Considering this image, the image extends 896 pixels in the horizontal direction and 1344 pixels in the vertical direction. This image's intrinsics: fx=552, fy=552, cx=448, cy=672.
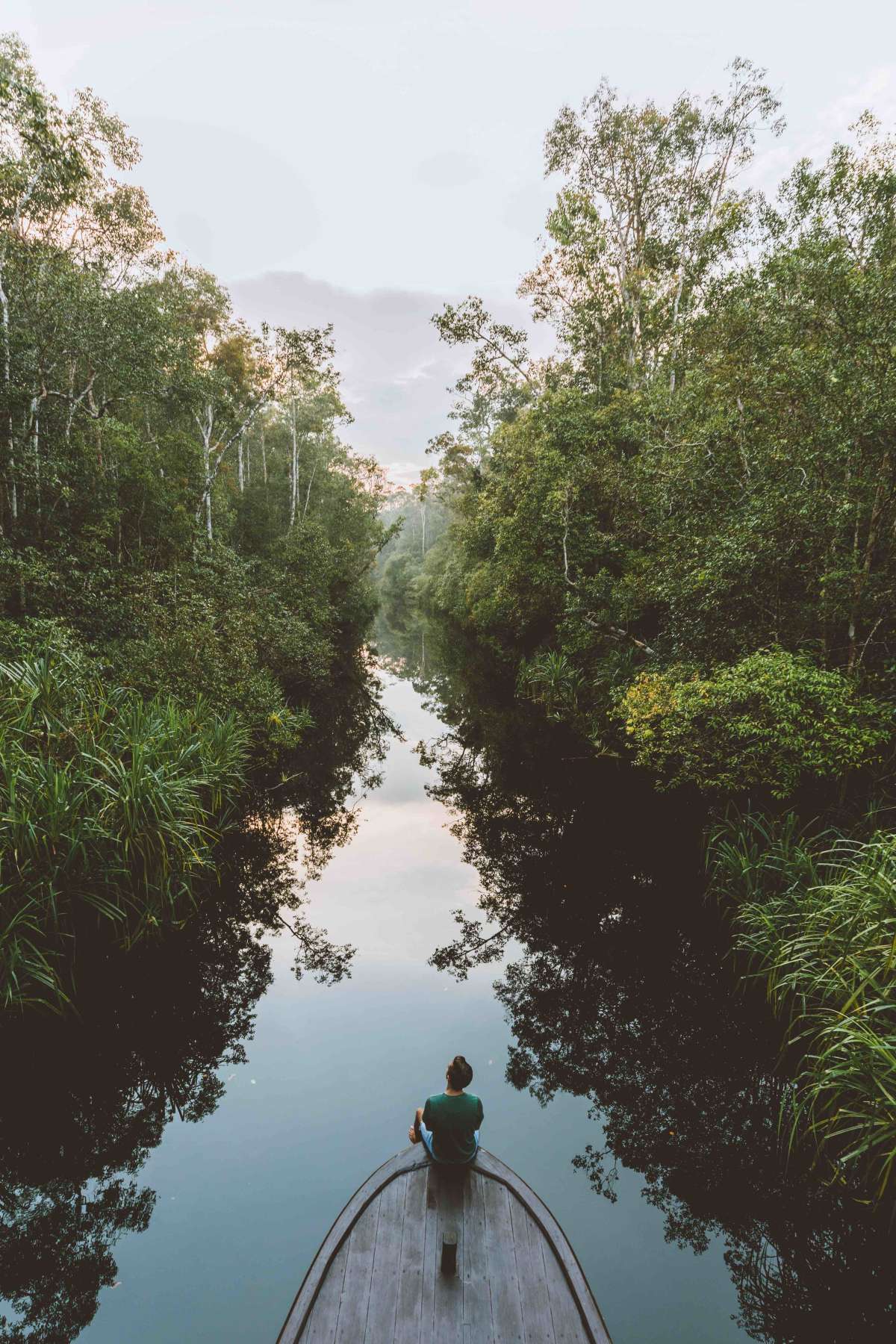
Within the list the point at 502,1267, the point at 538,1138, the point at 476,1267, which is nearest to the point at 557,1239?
the point at 502,1267

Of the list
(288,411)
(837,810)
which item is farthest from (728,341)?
(288,411)

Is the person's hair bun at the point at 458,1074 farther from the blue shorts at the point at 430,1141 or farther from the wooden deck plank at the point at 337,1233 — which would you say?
the wooden deck plank at the point at 337,1233

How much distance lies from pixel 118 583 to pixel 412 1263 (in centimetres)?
1348

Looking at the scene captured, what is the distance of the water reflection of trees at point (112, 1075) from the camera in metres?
4.00

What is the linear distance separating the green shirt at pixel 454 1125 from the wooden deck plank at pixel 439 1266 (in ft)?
0.44

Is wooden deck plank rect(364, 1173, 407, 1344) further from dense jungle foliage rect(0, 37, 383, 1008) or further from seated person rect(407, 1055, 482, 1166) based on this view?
dense jungle foliage rect(0, 37, 383, 1008)

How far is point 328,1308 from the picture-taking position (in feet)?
10.4

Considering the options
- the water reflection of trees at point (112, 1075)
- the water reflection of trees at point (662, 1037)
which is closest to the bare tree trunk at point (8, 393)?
the water reflection of trees at point (112, 1075)

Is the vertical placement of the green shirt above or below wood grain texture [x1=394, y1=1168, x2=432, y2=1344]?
above

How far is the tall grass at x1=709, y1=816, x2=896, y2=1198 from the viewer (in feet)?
12.9

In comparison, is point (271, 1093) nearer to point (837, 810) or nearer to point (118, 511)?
point (837, 810)

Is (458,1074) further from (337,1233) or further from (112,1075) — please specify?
(112,1075)

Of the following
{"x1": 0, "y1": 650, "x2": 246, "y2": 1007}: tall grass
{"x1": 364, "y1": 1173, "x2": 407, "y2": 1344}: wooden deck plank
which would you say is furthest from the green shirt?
{"x1": 0, "y1": 650, "x2": 246, "y2": 1007}: tall grass

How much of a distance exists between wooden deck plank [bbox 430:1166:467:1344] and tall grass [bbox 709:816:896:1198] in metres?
2.52
